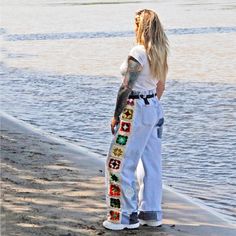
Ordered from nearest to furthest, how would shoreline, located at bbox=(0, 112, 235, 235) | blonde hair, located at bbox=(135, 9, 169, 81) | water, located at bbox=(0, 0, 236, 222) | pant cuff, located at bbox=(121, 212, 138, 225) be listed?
blonde hair, located at bbox=(135, 9, 169, 81)
pant cuff, located at bbox=(121, 212, 138, 225)
shoreline, located at bbox=(0, 112, 235, 235)
water, located at bbox=(0, 0, 236, 222)

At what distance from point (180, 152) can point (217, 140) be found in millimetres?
843

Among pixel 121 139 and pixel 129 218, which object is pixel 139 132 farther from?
pixel 129 218

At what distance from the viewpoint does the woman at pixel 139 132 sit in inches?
237

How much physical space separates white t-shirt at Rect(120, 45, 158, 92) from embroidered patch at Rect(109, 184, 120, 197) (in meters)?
0.76

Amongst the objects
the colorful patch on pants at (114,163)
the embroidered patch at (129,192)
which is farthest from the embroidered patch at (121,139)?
the embroidered patch at (129,192)

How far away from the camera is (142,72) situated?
608 centimetres

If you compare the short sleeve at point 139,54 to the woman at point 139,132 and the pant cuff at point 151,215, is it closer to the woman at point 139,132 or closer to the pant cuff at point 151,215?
the woman at point 139,132

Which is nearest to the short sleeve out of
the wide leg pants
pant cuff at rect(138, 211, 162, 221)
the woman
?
the woman

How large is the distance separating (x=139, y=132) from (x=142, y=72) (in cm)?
45

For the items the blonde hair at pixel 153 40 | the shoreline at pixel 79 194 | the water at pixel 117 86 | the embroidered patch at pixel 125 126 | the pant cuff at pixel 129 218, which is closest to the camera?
the blonde hair at pixel 153 40

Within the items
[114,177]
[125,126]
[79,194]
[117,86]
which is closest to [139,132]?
[125,126]

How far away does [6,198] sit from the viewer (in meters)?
7.04

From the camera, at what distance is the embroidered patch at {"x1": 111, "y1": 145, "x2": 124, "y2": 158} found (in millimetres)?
6177

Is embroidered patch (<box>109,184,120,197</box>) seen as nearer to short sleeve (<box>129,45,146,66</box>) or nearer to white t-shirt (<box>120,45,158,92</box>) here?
white t-shirt (<box>120,45,158,92</box>)
